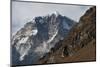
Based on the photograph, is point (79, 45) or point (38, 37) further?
point (79, 45)

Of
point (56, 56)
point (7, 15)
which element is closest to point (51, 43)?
point (56, 56)

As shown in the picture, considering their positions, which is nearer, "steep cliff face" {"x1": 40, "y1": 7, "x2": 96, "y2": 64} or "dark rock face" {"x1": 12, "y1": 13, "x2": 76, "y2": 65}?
"dark rock face" {"x1": 12, "y1": 13, "x2": 76, "y2": 65}

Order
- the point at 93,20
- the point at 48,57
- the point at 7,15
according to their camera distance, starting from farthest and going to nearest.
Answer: the point at 93,20
the point at 48,57
the point at 7,15

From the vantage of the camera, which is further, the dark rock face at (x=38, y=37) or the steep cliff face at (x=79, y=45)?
the steep cliff face at (x=79, y=45)

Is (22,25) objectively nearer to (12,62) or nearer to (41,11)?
(41,11)

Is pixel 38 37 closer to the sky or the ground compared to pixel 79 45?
closer to the sky
